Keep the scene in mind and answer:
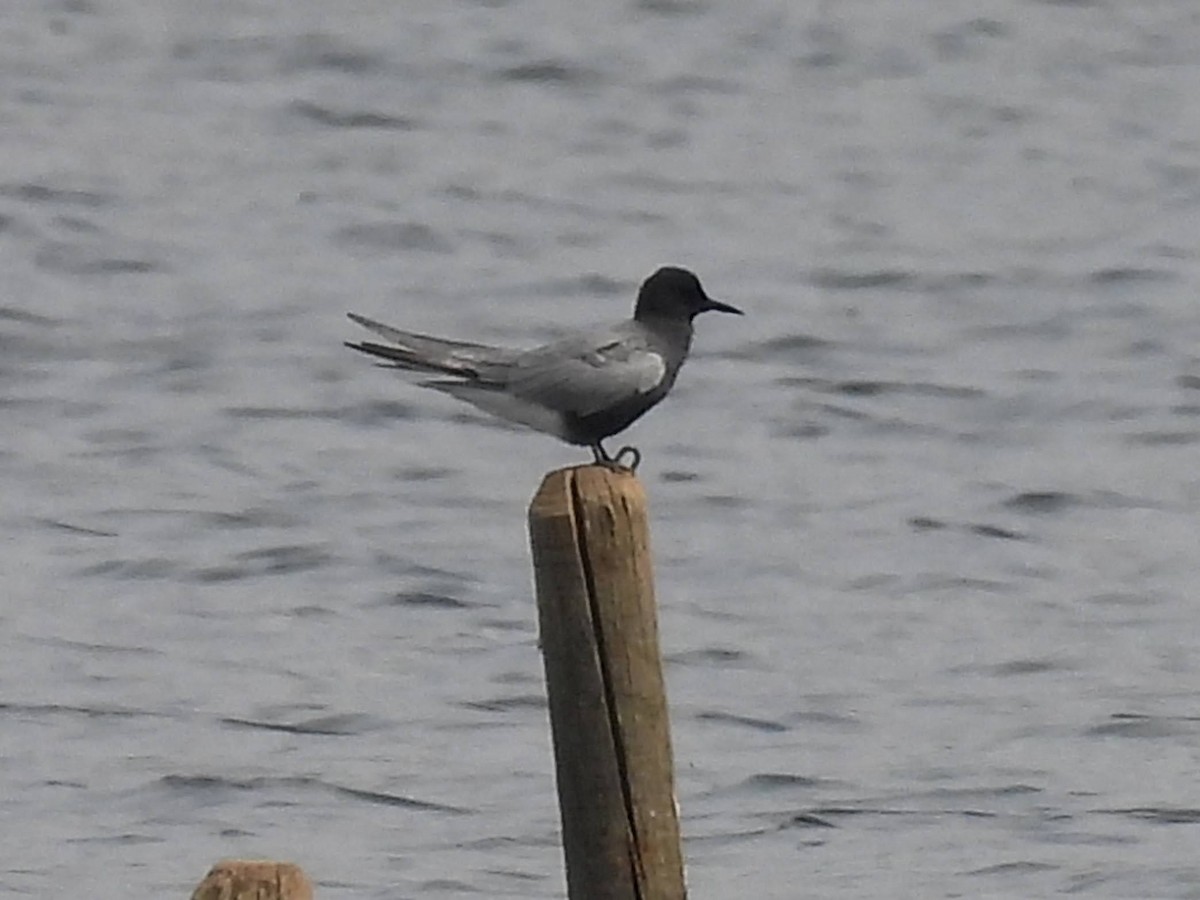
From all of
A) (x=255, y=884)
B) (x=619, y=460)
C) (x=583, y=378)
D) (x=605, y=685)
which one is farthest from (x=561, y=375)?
(x=255, y=884)

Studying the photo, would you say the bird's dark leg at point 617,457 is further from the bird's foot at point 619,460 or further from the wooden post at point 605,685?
the wooden post at point 605,685

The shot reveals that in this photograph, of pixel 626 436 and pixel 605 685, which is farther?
pixel 626 436

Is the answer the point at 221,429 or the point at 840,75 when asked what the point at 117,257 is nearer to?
the point at 221,429

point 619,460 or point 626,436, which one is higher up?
point 619,460

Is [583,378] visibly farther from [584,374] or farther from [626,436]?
[626,436]

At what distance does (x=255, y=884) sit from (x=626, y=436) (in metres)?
9.96

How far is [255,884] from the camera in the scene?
455 cm

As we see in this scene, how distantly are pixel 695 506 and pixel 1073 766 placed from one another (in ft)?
11.6

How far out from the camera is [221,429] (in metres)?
15.2

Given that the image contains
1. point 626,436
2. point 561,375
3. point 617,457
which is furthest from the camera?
point 626,436

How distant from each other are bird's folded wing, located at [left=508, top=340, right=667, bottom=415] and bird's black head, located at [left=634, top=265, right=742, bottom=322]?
0.39 meters

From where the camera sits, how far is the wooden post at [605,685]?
5660 mm

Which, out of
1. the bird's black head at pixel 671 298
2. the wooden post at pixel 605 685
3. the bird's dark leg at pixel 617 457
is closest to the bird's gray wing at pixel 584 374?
the bird's dark leg at pixel 617 457

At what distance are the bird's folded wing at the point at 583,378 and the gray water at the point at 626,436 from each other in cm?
255
